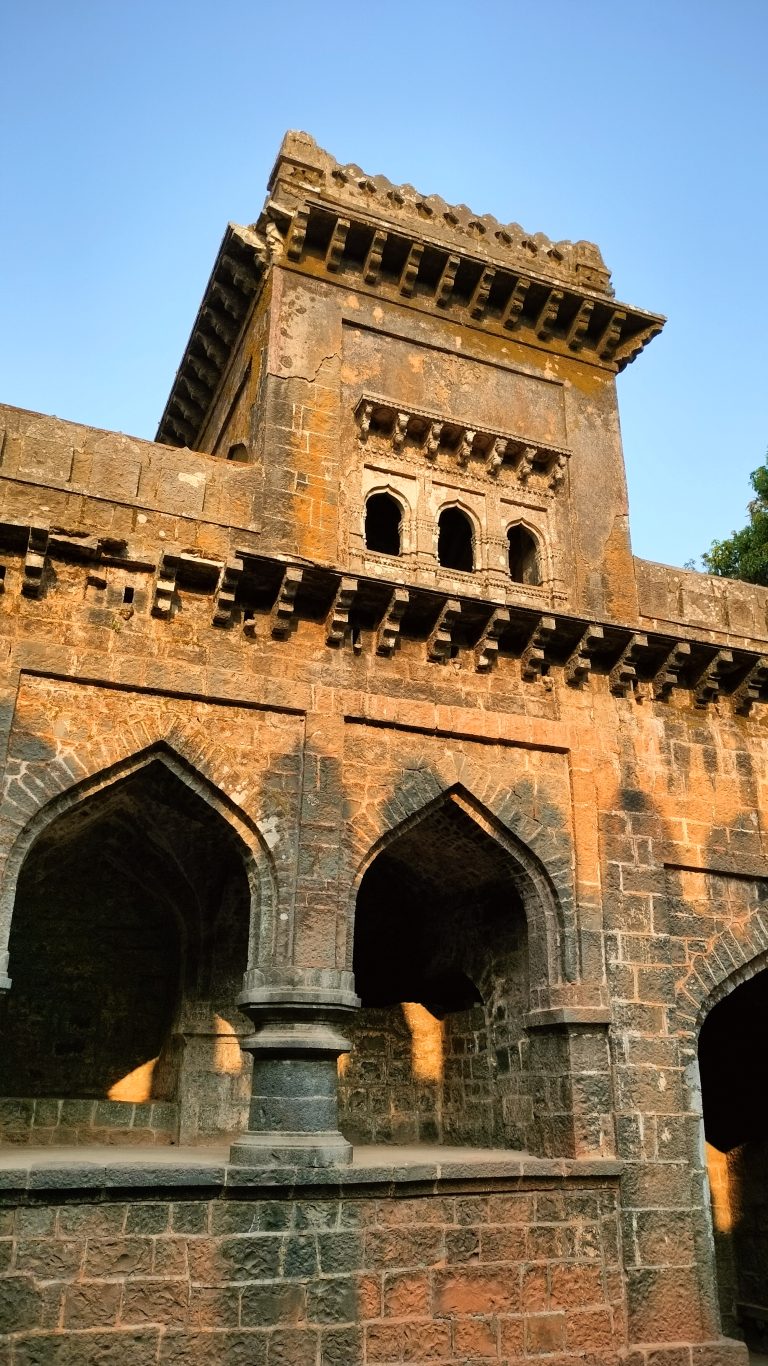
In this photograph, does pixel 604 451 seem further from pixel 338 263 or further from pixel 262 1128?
pixel 262 1128

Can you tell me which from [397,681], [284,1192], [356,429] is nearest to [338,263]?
[356,429]

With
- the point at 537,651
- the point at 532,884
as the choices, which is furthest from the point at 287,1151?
the point at 537,651

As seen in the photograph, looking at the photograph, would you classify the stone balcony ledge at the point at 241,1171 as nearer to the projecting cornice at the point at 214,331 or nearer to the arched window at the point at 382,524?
the arched window at the point at 382,524

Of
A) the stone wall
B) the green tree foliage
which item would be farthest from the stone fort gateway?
the green tree foliage

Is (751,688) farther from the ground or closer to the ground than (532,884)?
farther from the ground

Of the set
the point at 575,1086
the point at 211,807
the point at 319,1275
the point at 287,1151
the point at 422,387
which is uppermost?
the point at 422,387

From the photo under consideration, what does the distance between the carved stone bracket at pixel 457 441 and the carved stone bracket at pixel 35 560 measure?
10.5 ft

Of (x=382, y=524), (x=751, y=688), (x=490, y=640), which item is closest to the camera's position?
(x=490, y=640)

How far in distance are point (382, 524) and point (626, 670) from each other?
309 cm

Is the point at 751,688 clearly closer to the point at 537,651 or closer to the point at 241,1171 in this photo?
the point at 537,651

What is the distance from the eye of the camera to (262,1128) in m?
7.00

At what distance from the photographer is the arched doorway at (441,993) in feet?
28.7

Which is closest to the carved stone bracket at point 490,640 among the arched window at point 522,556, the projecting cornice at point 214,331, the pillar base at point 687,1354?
the arched window at point 522,556

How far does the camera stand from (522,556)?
10203mm
